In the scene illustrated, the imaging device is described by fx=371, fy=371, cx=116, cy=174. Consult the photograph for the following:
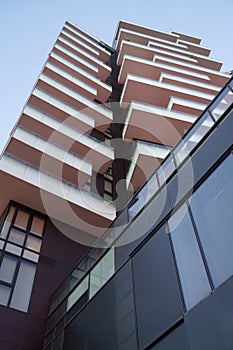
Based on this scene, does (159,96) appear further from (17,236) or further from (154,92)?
(17,236)

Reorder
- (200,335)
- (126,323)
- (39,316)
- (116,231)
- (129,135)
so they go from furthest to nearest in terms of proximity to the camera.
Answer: (129,135) → (39,316) → (116,231) → (126,323) → (200,335)

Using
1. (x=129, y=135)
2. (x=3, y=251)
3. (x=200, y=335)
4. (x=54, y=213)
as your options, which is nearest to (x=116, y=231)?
(x=200, y=335)

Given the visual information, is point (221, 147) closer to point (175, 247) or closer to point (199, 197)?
point (199, 197)

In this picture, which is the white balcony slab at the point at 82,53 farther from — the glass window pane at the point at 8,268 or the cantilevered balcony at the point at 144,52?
the glass window pane at the point at 8,268

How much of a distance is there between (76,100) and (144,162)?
24.5ft

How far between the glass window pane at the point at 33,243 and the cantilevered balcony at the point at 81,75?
Result: 51.4 feet

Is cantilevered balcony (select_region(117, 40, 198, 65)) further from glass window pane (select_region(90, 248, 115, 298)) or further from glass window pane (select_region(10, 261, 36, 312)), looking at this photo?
glass window pane (select_region(90, 248, 115, 298))

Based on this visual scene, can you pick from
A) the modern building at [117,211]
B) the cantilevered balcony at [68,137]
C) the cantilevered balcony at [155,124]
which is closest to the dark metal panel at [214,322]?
the modern building at [117,211]

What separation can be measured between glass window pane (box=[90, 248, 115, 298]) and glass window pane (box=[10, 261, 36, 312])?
4264mm

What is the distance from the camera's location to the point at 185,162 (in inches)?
340

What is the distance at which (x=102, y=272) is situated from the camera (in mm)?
10641

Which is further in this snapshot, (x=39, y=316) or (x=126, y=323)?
(x=39, y=316)

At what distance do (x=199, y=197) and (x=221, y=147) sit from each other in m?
1.10

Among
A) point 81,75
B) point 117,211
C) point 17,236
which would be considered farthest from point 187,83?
point 17,236
